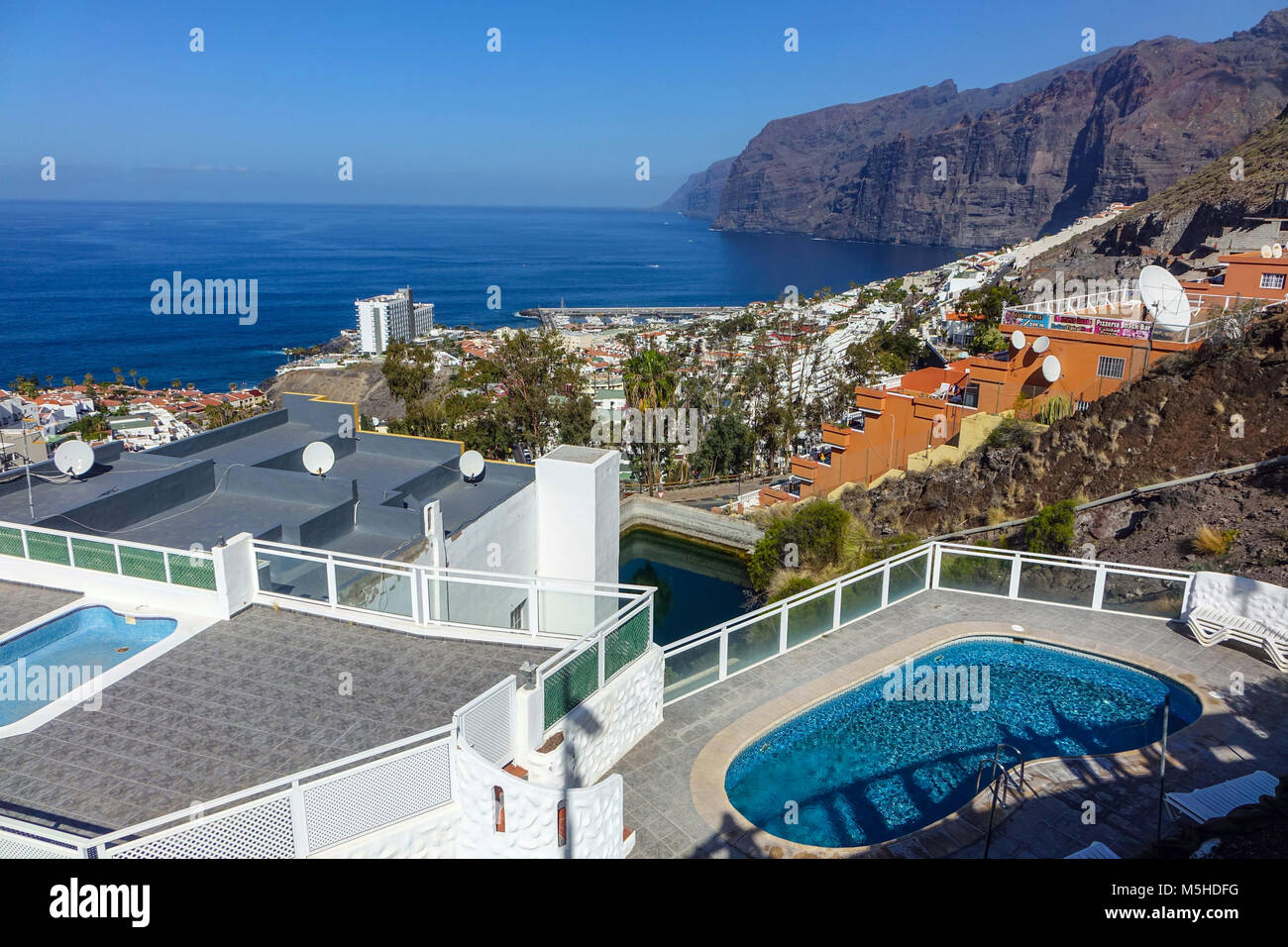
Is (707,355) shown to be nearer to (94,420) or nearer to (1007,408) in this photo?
(1007,408)

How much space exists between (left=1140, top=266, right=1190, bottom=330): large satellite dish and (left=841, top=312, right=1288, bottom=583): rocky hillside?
3.49 ft

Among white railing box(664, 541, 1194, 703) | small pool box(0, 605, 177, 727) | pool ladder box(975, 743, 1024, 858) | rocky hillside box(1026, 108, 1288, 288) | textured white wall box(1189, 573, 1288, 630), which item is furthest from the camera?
rocky hillside box(1026, 108, 1288, 288)

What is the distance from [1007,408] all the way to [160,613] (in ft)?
64.1

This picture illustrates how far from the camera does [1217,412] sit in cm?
1617

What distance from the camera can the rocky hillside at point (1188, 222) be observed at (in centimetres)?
4019

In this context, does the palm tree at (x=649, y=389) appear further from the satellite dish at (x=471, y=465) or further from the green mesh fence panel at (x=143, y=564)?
the green mesh fence panel at (x=143, y=564)

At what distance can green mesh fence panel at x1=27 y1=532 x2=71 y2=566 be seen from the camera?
9195 mm

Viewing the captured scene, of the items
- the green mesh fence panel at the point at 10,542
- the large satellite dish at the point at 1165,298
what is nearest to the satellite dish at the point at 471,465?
the green mesh fence panel at the point at 10,542

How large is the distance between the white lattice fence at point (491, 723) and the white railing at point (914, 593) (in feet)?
9.51

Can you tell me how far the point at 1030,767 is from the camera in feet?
27.2

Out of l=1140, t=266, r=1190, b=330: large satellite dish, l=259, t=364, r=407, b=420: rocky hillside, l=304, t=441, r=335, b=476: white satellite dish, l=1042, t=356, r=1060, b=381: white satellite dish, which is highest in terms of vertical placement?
l=1140, t=266, r=1190, b=330: large satellite dish

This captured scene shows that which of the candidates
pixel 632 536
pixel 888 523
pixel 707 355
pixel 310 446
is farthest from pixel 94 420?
pixel 888 523

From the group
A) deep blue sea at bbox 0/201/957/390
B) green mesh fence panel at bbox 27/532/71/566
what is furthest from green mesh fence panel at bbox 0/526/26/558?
deep blue sea at bbox 0/201/957/390

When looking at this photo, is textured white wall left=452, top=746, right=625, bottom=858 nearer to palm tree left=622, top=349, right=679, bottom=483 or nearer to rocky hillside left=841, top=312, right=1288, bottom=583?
rocky hillside left=841, top=312, right=1288, bottom=583
